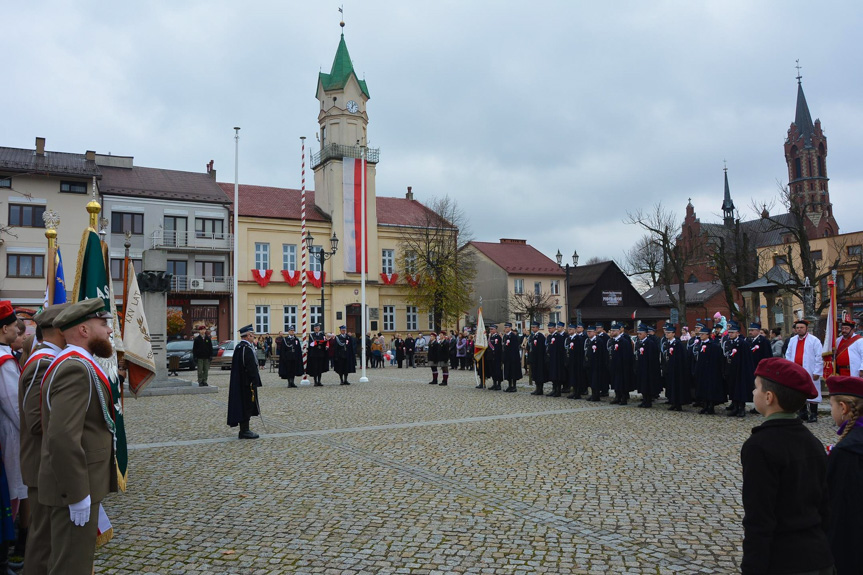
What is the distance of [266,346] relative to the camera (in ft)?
116

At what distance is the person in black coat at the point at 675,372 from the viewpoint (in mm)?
14820

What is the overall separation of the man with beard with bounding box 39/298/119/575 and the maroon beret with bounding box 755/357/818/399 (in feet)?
11.6

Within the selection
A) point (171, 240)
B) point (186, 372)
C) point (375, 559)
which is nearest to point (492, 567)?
point (375, 559)

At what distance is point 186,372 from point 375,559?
29.5 m

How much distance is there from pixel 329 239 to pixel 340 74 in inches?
485

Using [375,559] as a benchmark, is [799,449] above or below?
above

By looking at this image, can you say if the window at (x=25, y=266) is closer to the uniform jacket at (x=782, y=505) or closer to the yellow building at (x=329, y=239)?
the yellow building at (x=329, y=239)

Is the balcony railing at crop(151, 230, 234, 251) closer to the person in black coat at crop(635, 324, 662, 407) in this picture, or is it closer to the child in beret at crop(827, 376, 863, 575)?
the person in black coat at crop(635, 324, 662, 407)

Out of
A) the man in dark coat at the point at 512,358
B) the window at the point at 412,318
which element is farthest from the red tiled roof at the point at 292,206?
the man in dark coat at the point at 512,358

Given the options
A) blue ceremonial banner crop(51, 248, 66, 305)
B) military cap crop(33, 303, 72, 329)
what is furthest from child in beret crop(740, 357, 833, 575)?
blue ceremonial banner crop(51, 248, 66, 305)

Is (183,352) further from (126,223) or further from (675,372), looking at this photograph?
(675,372)

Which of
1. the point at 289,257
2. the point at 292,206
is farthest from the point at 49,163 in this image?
the point at 289,257

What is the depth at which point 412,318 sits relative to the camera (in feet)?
170

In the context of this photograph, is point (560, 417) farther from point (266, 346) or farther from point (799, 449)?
point (266, 346)
